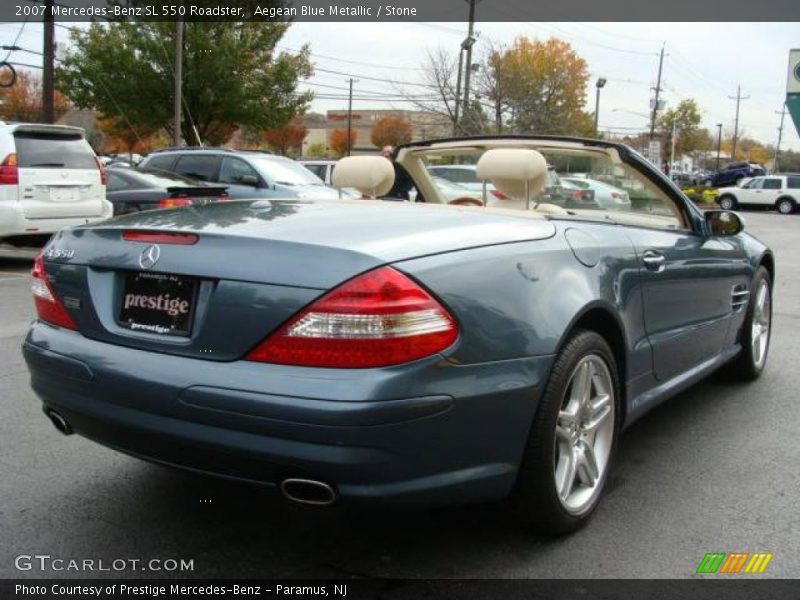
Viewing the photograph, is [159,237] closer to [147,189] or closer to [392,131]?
[147,189]

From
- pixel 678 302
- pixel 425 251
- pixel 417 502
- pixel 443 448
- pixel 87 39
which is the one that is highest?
pixel 87 39

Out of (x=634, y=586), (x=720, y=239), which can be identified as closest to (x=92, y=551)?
(x=634, y=586)

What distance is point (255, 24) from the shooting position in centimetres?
2972

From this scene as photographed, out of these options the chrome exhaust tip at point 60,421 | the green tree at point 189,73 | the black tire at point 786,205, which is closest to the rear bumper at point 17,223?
the chrome exhaust tip at point 60,421

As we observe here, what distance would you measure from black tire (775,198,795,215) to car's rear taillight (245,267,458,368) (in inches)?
1499

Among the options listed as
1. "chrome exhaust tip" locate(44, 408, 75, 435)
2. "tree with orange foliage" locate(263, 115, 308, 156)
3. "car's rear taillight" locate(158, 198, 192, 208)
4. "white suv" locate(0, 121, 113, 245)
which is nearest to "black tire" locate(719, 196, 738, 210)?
"car's rear taillight" locate(158, 198, 192, 208)

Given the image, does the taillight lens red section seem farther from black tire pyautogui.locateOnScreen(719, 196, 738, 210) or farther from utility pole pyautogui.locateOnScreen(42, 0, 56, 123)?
black tire pyautogui.locateOnScreen(719, 196, 738, 210)

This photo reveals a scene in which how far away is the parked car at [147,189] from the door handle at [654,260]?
8018mm

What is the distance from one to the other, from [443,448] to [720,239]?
275 cm

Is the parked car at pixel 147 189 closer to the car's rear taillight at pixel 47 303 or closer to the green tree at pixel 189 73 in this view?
the car's rear taillight at pixel 47 303

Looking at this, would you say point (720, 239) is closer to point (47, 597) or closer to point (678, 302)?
point (678, 302)

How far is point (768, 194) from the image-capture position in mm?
36812

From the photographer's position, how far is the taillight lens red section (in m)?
2.58

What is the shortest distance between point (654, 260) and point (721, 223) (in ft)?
3.54
